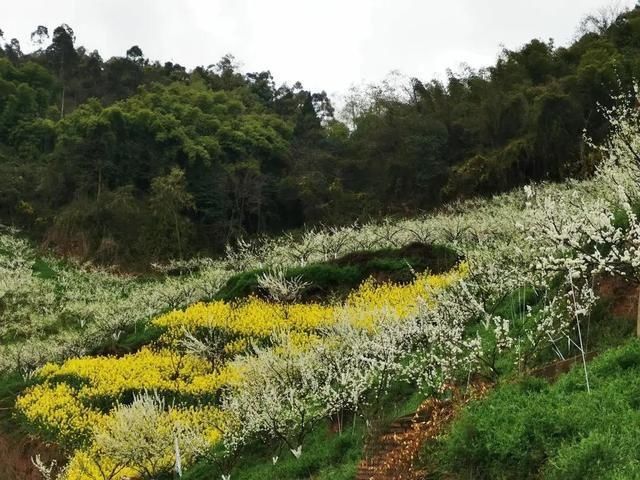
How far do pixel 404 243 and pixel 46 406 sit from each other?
19.0 m

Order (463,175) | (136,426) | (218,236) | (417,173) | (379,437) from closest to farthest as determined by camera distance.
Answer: (379,437), (136,426), (463,175), (417,173), (218,236)

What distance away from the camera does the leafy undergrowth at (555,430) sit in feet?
21.2

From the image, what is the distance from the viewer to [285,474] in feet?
41.3

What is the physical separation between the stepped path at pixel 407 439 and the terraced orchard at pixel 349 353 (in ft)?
0.14

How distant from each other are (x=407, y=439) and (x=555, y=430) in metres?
2.83

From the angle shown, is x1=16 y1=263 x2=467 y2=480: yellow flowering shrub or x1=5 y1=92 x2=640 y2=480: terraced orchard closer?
x1=5 y1=92 x2=640 y2=480: terraced orchard

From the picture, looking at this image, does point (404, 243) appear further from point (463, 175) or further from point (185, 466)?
point (185, 466)

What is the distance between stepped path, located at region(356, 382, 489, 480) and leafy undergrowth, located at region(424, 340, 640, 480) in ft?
1.08

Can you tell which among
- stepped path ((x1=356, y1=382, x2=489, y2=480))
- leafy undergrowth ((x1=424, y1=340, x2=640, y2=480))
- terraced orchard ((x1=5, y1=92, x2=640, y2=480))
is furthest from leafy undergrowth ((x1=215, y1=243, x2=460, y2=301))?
leafy undergrowth ((x1=424, y1=340, x2=640, y2=480))

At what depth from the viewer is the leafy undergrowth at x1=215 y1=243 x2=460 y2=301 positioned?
1107 inches

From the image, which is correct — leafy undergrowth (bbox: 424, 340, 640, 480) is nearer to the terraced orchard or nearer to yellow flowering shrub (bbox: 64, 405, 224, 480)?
the terraced orchard

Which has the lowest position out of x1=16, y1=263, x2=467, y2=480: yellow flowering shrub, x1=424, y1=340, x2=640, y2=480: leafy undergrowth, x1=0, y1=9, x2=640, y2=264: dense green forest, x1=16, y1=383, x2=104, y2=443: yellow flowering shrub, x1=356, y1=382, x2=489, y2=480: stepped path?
x1=16, y1=383, x2=104, y2=443: yellow flowering shrub

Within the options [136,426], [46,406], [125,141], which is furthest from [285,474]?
[125,141]

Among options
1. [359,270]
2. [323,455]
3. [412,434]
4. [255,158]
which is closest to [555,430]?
[412,434]
